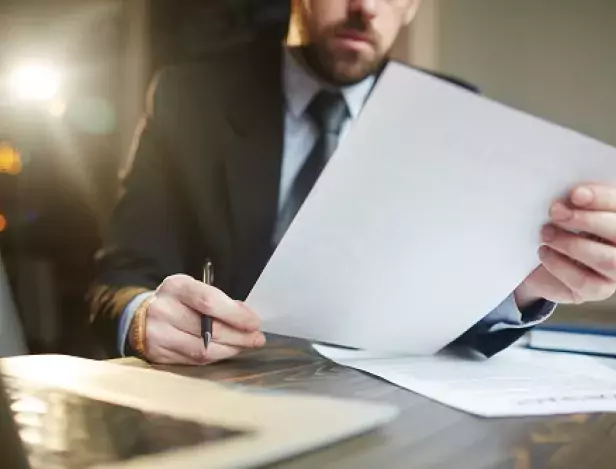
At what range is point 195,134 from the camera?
0.85 m

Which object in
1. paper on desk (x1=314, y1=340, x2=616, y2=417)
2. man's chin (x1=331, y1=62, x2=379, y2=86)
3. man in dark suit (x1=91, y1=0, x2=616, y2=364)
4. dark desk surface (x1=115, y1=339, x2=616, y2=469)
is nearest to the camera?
dark desk surface (x1=115, y1=339, x2=616, y2=469)

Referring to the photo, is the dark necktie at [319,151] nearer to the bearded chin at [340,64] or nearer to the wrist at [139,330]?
the bearded chin at [340,64]

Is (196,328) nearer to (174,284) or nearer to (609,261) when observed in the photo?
(174,284)

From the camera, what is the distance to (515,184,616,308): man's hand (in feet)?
1.81

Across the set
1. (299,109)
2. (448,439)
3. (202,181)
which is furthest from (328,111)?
(448,439)

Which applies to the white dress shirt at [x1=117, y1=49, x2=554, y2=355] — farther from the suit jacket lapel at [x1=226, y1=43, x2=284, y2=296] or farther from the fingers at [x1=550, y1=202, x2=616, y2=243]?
the fingers at [x1=550, y1=202, x2=616, y2=243]

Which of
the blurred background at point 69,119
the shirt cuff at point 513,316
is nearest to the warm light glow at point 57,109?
the blurred background at point 69,119

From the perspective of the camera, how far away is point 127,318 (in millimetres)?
707

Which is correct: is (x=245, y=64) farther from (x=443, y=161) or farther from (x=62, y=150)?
(x=443, y=161)

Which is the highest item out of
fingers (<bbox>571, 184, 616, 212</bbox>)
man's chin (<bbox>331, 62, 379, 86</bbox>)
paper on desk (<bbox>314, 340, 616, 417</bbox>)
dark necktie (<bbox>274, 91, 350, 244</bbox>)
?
man's chin (<bbox>331, 62, 379, 86</bbox>)

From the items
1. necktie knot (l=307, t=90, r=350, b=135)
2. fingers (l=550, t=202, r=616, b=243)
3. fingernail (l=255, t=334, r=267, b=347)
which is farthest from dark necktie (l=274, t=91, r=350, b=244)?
fingers (l=550, t=202, r=616, b=243)

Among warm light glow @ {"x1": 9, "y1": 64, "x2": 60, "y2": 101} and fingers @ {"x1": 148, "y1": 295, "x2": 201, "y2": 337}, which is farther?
warm light glow @ {"x1": 9, "y1": 64, "x2": 60, "y2": 101}

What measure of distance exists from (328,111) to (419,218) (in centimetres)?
32

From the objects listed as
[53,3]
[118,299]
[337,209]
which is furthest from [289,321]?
[53,3]
